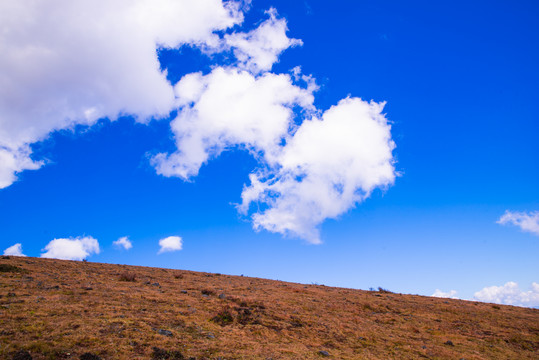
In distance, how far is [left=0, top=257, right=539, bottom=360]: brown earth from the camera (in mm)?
11125

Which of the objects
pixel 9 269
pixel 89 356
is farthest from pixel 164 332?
pixel 9 269

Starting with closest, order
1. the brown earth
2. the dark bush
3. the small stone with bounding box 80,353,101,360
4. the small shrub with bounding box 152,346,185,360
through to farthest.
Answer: the small stone with bounding box 80,353,101,360, the small shrub with bounding box 152,346,185,360, the brown earth, the dark bush

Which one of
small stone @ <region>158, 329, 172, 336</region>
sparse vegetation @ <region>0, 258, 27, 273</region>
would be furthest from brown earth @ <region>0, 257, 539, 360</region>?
sparse vegetation @ <region>0, 258, 27, 273</region>

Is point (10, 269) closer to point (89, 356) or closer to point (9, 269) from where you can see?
point (9, 269)

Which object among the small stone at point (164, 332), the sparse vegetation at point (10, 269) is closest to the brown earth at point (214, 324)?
the small stone at point (164, 332)

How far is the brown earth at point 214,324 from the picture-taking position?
36.5 ft

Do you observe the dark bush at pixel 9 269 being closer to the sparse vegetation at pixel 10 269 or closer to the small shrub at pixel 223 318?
the sparse vegetation at pixel 10 269

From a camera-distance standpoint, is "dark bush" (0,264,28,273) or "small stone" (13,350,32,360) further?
"dark bush" (0,264,28,273)

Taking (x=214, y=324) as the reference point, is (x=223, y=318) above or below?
above

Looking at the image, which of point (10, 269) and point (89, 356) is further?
point (10, 269)

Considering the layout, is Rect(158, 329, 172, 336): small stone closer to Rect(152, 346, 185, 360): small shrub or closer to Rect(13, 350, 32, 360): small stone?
Rect(152, 346, 185, 360): small shrub

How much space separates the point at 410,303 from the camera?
94.9 feet

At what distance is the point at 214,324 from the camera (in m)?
15.6

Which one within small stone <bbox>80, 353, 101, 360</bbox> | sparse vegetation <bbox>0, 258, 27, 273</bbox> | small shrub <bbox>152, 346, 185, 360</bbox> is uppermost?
sparse vegetation <bbox>0, 258, 27, 273</bbox>
